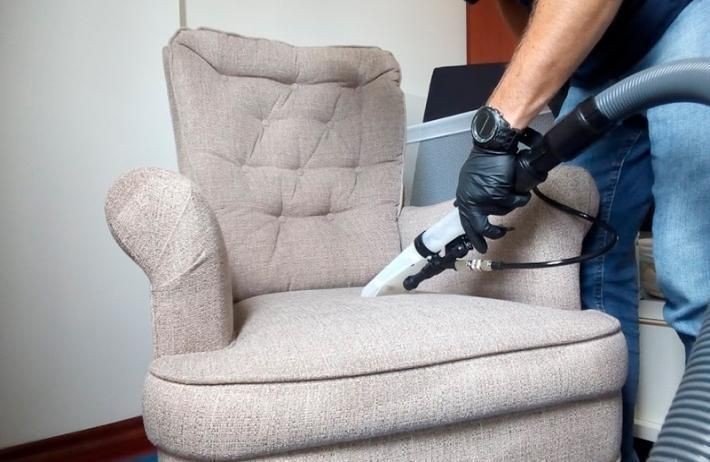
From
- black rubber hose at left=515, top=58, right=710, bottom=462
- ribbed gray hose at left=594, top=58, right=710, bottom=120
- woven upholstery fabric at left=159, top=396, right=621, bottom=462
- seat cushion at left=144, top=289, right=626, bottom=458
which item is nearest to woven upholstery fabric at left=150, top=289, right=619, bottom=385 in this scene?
seat cushion at left=144, top=289, right=626, bottom=458

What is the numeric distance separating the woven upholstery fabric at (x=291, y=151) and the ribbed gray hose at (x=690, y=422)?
0.87 meters

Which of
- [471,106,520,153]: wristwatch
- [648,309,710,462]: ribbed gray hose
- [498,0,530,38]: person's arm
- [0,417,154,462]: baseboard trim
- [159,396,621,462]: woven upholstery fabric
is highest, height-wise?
[498,0,530,38]: person's arm

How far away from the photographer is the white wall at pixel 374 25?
1545 mm

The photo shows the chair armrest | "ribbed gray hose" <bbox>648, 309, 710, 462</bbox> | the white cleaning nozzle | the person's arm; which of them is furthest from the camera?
the person's arm

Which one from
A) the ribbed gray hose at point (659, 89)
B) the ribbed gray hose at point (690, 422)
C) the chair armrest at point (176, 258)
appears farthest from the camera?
the chair armrest at point (176, 258)

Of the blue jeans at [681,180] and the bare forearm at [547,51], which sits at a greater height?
the bare forearm at [547,51]

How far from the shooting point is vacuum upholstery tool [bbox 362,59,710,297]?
625mm

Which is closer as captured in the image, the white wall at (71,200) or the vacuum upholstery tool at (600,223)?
the vacuum upholstery tool at (600,223)

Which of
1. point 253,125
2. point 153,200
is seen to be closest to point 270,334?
point 153,200

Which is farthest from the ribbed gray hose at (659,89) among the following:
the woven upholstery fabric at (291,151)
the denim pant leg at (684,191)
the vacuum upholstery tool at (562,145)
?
the woven upholstery fabric at (291,151)

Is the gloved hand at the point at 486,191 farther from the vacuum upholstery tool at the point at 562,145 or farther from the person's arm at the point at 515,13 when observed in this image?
the person's arm at the point at 515,13

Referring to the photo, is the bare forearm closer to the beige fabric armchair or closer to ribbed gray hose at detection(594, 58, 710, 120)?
ribbed gray hose at detection(594, 58, 710, 120)

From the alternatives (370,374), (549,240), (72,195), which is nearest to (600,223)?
(549,240)

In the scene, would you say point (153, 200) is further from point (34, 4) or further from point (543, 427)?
point (34, 4)
